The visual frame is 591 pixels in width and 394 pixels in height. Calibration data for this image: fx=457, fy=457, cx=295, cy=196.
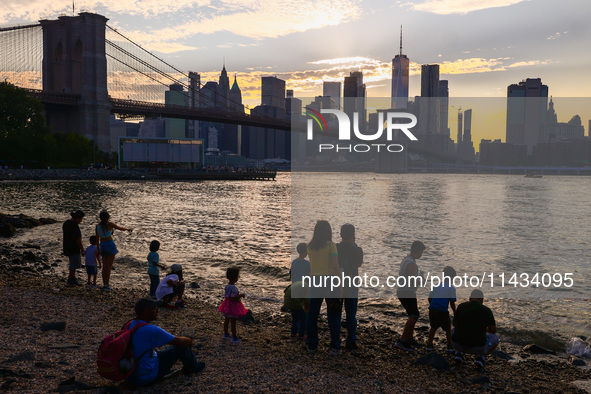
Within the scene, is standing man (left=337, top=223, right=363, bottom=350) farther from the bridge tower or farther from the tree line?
the bridge tower

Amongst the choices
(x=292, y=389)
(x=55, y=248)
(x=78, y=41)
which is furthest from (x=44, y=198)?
(x=78, y=41)

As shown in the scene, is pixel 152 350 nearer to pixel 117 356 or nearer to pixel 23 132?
pixel 117 356

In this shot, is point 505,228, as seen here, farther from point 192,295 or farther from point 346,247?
point 346,247

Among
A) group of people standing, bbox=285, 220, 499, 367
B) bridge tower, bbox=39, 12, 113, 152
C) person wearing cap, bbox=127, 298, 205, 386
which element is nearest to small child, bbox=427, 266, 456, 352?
group of people standing, bbox=285, 220, 499, 367

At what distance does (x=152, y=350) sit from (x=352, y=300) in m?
2.93

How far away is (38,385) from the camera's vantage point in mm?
5145

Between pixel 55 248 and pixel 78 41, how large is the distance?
72.6m

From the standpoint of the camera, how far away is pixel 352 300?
6750 mm

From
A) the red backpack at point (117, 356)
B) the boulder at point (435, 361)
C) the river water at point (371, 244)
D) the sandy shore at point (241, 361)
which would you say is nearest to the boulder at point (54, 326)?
the sandy shore at point (241, 361)

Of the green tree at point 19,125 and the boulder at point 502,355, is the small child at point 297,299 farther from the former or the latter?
the green tree at point 19,125

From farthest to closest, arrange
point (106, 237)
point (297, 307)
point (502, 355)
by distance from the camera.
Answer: point (106, 237) < point (502, 355) < point (297, 307)

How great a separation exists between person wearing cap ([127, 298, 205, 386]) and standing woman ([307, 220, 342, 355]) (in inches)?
73.4

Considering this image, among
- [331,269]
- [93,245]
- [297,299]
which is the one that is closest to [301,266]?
[297,299]

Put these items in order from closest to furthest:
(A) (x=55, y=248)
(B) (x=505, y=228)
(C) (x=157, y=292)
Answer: (C) (x=157, y=292)
(A) (x=55, y=248)
(B) (x=505, y=228)
